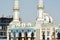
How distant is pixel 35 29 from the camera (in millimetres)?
35469

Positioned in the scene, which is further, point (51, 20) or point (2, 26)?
point (2, 26)

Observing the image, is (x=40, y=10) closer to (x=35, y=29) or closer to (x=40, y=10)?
(x=40, y=10)

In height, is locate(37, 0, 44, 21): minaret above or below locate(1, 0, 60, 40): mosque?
above

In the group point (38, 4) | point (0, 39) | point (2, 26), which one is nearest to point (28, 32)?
point (38, 4)

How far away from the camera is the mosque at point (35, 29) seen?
34625mm

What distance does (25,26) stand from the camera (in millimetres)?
35188

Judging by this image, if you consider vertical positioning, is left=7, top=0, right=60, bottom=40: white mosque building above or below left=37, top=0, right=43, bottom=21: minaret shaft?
below

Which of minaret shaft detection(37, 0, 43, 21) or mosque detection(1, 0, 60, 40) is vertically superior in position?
minaret shaft detection(37, 0, 43, 21)

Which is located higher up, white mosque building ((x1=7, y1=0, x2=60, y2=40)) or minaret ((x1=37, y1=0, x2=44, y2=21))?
minaret ((x1=37, y1=0, x2=44, y2=21))

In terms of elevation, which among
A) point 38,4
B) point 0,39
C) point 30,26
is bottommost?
point 0,39

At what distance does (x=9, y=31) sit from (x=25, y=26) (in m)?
2.50

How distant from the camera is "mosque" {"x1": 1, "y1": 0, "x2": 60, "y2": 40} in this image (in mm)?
34625

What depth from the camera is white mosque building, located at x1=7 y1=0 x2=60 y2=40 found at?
34.7m

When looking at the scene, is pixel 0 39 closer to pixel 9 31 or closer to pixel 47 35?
pixel 9 31
